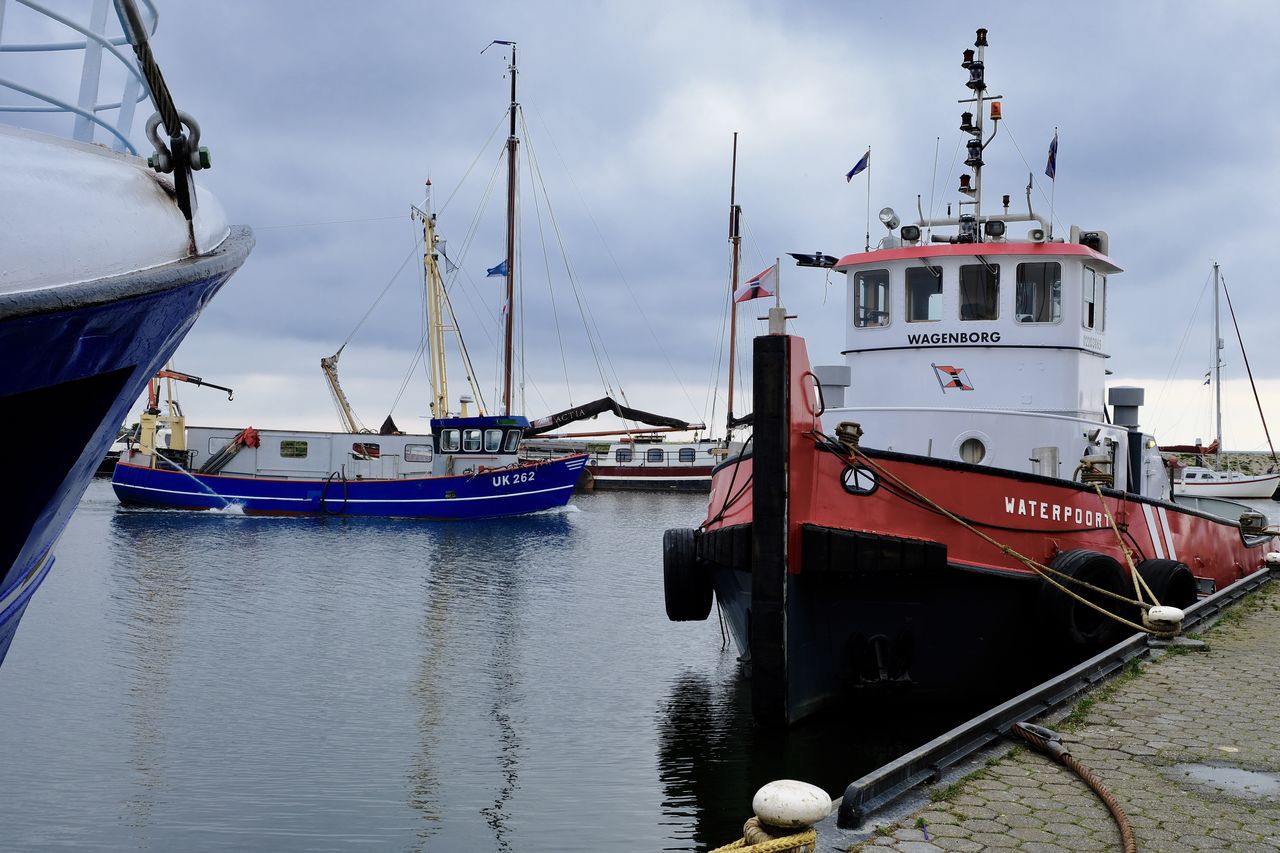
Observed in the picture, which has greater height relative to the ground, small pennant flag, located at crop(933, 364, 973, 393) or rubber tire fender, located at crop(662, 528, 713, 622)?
small pennant flag, located at crop(933, 364, 973, 393)

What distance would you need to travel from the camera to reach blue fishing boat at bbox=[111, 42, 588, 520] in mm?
36625

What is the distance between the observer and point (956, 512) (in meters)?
8.38

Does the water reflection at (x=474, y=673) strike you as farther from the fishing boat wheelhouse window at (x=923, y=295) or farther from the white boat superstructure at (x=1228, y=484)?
the white boat superstructure at (x=1228, y=484)

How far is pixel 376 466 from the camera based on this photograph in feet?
128

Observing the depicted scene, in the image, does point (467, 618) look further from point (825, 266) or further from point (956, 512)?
point (956, 512)

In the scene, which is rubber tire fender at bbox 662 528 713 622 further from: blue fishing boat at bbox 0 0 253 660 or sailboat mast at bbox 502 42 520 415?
sailboat mast at bbox 502 42 520 415

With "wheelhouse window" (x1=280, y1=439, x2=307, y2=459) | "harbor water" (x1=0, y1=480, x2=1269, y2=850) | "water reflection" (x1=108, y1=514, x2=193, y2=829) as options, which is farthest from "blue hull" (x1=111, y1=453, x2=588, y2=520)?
"harbor water" (x1=0, y1=480, x2=1269, y2=850)

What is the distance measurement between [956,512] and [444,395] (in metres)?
30.8

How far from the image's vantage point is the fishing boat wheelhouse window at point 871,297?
11.4m

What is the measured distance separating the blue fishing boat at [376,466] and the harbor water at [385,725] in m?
16.4

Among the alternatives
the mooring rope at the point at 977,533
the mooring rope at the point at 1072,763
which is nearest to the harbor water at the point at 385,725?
the mooring rope at the point at 977,533

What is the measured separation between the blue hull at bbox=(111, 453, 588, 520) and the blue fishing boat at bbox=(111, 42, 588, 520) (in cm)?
3

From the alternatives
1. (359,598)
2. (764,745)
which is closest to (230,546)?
(359,598)

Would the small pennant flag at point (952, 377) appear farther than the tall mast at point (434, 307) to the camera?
No
